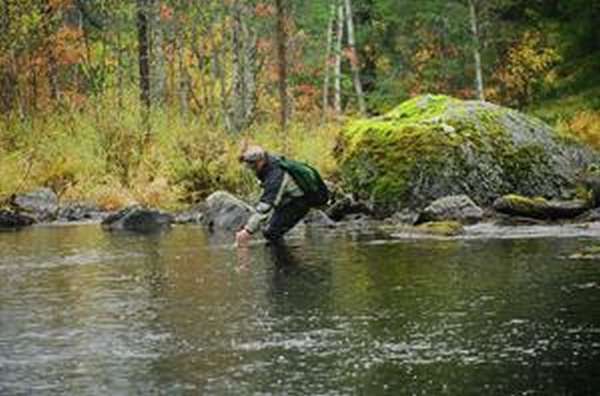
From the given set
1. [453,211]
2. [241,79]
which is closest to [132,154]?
[241,79]

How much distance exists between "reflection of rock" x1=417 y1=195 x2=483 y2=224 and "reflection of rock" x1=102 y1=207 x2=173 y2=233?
474 centimetres

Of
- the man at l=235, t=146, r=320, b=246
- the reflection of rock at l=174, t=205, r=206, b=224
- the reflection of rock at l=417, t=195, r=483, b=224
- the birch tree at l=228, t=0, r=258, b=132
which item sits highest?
the birch tree at l=228, t=0, r=258, b=132

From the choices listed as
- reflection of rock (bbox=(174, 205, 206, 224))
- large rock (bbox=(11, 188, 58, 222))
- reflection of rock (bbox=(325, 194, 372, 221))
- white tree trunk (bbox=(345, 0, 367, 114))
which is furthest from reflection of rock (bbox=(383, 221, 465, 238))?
white tree trunk (bbox=(345, 0, 367, 114))

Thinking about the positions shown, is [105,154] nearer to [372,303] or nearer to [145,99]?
[145,99]

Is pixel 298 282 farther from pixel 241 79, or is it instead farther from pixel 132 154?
pixel 241 79

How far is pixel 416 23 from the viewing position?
4197 cm

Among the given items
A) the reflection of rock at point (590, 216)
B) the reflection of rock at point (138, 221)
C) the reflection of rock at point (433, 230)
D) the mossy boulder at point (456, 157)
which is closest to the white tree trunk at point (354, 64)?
the mossy boulder at point (456, 157)

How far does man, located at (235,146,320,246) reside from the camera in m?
16.8

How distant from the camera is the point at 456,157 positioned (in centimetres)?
2236

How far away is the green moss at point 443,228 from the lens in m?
18.2

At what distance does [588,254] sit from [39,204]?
44.0ft

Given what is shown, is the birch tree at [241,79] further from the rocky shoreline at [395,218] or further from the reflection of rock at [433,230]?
the reflection of rock at [433,230]

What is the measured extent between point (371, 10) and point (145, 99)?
55.4 feet

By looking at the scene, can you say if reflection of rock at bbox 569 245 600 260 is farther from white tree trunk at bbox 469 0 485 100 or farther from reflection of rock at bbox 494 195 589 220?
white tree trunk at bbox 469 0 485 100
